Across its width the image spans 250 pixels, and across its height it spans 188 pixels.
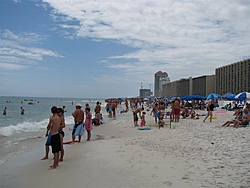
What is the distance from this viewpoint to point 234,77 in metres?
61.8

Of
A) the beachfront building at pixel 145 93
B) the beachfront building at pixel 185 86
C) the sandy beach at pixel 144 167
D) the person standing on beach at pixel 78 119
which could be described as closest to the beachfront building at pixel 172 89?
the beachfront building at pixel 185 86

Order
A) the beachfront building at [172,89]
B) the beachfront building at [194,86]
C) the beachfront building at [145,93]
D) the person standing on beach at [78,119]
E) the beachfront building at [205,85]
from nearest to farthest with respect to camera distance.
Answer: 1. the person standing on beach at [78,119]
2. the beachfront building at [205,85]
3. the beachfront building at [194,86]
4. the beachfront building at [172,89]
5. the beachfront building at [145,93]

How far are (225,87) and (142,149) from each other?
6567 centimetres

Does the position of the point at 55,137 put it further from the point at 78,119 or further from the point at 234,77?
the point at 234,77

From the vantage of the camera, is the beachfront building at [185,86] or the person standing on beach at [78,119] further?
the beachfront building at [185,86]

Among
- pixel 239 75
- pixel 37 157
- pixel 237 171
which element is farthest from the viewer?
pixel 239 75

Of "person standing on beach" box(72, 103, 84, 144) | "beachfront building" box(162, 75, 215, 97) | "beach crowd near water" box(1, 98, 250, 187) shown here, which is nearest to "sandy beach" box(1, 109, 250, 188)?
"beach crowd near water" box(1, 98, 250, 187)

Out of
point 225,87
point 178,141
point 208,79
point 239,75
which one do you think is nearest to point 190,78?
point 208,79

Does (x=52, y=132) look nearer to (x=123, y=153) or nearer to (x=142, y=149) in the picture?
(x=123, y=153)

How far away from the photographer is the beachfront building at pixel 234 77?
5591cm

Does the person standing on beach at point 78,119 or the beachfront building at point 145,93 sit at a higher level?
the beachfront building at point 145,93

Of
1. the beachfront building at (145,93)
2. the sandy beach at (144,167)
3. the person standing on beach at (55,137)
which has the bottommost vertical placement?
the sandy beach at (144,167)

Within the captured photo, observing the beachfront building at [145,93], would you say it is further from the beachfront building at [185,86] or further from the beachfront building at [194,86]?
the beachfront building at [185,86]

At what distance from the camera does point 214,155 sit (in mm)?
6020
